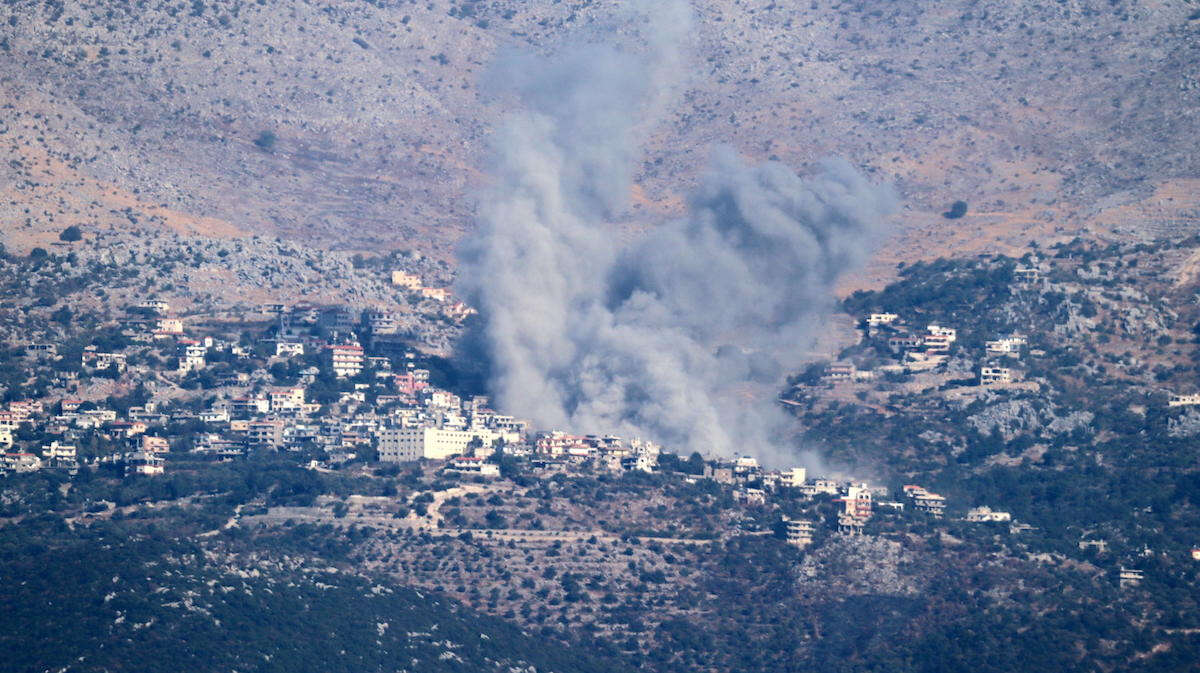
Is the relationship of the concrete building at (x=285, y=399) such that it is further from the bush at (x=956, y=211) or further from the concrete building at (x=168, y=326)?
the bush at (x=956, y=211)

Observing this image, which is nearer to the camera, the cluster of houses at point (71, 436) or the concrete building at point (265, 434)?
the cluster of houses at point (71, 436)

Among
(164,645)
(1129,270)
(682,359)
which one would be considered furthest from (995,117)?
(164,645)

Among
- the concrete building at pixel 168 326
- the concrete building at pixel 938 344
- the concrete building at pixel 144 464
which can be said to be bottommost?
the concrete building at pixel 144 464

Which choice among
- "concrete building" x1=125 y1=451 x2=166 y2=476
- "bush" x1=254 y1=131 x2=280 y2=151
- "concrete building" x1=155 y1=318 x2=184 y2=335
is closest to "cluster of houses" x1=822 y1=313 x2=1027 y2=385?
"concrete building" x1=155 y1=318 x2=184 y2=335

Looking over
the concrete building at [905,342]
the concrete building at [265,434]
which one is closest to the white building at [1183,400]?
the concrete building at [905,342]

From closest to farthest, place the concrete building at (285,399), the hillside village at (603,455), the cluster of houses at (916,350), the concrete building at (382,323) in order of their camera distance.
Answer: the hillside village at (603,455), the concrete building at (285,399), the cluster of houses at (916,350), the concrete building at (382,323)

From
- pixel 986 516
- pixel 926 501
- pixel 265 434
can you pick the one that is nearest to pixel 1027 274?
pixel 926 501

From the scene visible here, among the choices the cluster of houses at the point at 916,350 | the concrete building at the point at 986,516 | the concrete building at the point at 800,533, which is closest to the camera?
the concrete building at the point at 800,533

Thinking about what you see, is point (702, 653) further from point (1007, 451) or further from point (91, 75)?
point (91, 75)
